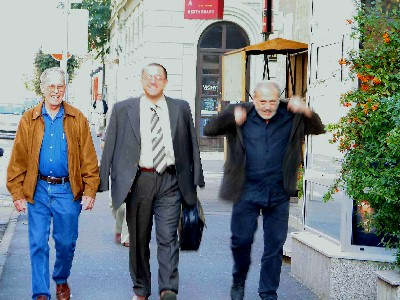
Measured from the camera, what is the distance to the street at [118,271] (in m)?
7.79

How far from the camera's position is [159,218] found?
706 cm

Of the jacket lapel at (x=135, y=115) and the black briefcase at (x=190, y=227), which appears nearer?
the jacket lapel at (x=135, y=115)

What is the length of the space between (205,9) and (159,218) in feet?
53.5

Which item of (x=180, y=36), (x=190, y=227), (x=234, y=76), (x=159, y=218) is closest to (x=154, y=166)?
(x=159, y=218)

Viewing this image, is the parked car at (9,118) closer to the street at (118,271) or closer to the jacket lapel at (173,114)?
the street at (118,271)

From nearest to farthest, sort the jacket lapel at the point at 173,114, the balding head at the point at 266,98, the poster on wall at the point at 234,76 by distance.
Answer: the balding head at the point at 266,98 → the jacket lapel at the point at 173,114 → the poster on wall at the point at 234,76

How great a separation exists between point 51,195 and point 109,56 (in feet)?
164

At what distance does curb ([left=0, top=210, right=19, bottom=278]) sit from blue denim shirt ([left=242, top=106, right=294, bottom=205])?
9.48ft

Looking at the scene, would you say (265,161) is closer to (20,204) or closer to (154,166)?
(154,166)

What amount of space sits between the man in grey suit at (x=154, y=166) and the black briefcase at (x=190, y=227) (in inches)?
2.6

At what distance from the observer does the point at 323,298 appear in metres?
7.58

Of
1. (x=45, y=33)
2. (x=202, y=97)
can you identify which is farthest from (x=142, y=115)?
(x=202, y=97)

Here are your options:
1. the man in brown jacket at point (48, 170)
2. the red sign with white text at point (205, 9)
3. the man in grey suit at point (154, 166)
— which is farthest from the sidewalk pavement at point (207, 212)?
the red sign with white text at point (205, 9)

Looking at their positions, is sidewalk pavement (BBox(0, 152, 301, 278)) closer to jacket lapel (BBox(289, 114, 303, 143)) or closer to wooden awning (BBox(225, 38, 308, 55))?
jacket lapel (BBox(289, 114, 303, 143))
